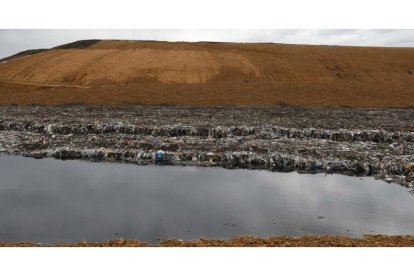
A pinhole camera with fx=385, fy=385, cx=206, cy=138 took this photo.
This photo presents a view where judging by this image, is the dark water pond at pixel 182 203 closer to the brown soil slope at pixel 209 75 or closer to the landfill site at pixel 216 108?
the landfill site at pixel 216 108

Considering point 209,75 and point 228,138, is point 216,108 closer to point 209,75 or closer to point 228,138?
point 228,138

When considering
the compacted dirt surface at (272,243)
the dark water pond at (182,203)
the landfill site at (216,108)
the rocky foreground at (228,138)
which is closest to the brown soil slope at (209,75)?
the landfill site at (216,108)

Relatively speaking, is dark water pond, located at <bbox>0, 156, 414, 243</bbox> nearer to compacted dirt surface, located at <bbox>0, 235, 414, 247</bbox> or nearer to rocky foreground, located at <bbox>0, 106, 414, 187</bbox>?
compacted dirt surface, located at <bbox>0, 235, 414, 247</bbox>

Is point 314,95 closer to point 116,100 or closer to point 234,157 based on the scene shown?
point 116,100

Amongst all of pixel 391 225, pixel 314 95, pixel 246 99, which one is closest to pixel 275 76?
pixel 314 95

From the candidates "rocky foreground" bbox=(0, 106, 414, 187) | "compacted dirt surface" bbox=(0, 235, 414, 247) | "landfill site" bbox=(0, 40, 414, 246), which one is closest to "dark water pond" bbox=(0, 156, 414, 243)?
"compacted dirt surface" bbox=(0, 235, 414, 247)

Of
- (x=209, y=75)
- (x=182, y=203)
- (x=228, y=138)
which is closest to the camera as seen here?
(x=182, y=203)

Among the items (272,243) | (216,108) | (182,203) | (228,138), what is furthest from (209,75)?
(272,243)
